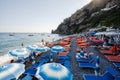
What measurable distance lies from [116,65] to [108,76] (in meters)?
3.32

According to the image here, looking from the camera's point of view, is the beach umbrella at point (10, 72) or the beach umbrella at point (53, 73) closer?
the beach umbrella at point (53, 73)

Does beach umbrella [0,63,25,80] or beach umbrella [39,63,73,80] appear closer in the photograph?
beach umbrella [39,63,73,80]

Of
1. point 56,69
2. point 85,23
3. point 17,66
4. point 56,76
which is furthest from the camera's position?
point 85,23

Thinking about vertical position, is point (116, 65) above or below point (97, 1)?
below

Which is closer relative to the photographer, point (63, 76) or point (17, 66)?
point (63, 76)

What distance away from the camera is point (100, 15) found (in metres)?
69.1

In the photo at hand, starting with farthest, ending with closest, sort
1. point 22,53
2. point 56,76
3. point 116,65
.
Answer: point 116,65 → point 22,53 → point 56,76

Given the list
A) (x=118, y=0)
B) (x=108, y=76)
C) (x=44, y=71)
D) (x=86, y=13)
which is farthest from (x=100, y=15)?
(x=44, y=71)

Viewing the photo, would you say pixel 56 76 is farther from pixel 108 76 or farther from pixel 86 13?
pixel 86 13

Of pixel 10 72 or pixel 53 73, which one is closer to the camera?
pixel 53 73

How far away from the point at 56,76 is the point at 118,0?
7384 centimetres

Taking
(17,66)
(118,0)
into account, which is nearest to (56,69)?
(17,66)

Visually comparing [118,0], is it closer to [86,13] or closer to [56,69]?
[86,13]

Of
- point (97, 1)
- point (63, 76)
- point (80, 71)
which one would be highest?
point (97, 1)
